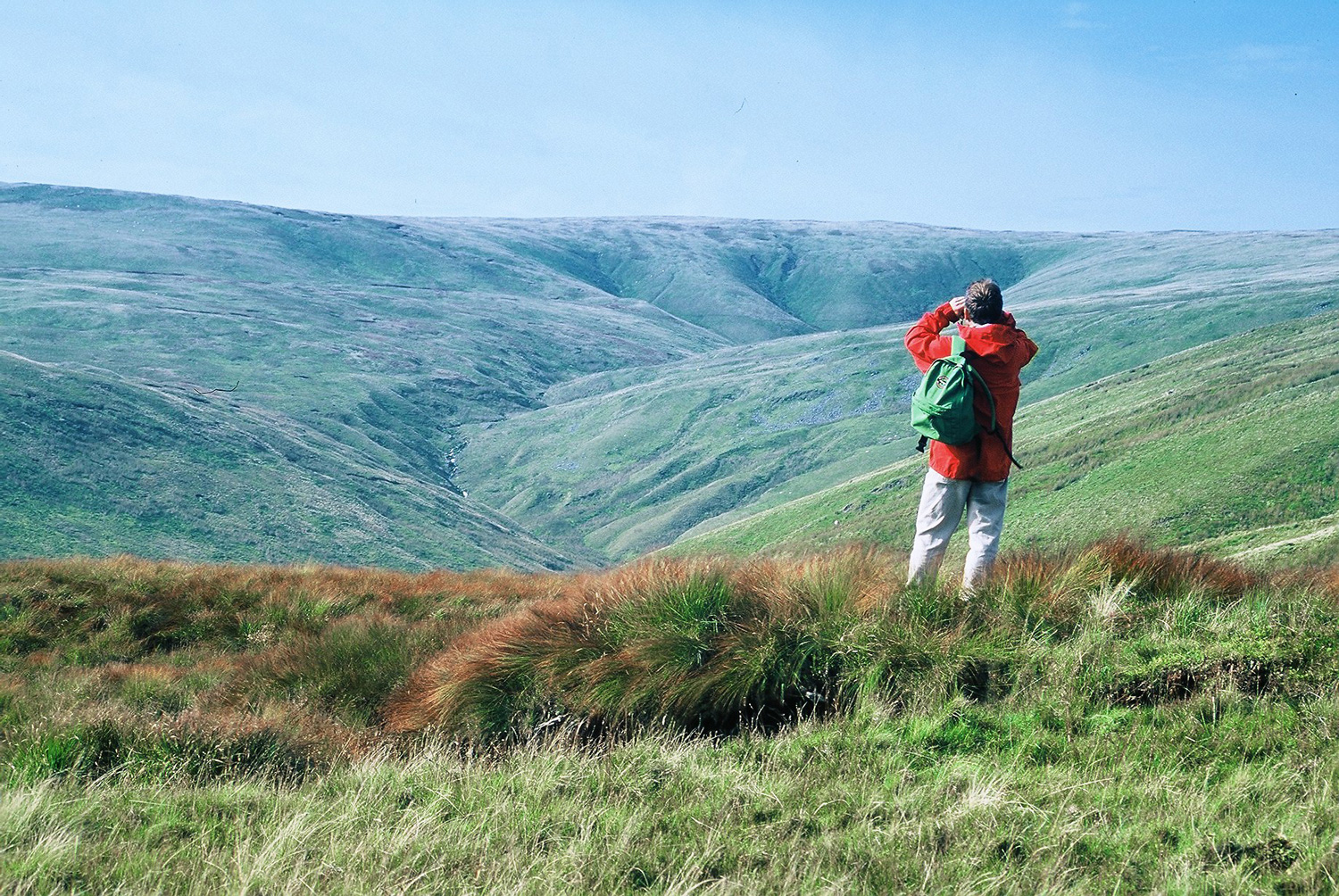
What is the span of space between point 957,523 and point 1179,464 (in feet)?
66.2

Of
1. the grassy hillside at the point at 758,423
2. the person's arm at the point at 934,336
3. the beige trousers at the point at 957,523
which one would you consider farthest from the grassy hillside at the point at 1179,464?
the grassy hillside at the point at 758,423

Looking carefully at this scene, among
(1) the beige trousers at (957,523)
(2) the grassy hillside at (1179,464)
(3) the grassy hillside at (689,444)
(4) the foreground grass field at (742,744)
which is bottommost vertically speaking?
(3) the grassy hillside at (689,444)

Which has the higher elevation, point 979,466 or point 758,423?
point 979,466

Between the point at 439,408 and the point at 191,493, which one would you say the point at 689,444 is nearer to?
the point at 439,408

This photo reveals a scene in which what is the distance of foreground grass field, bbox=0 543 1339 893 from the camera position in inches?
159

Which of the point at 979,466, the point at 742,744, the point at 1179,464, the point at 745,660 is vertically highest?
the point at 979,466

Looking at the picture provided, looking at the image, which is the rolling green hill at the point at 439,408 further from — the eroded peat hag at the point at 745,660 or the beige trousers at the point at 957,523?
the beige trousers at the point at 957,523

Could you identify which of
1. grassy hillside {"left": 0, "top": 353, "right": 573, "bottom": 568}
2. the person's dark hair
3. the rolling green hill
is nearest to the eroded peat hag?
the person's dark hair

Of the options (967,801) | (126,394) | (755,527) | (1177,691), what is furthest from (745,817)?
(126,394)

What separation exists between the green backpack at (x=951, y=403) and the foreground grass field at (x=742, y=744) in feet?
3.95

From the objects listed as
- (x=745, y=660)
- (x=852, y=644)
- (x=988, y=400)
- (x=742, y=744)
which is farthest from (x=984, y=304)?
(x=742, y=744)

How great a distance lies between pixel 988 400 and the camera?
718 cm

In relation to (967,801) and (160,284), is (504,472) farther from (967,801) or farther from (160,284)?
(967,801)

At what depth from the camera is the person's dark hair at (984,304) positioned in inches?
293
